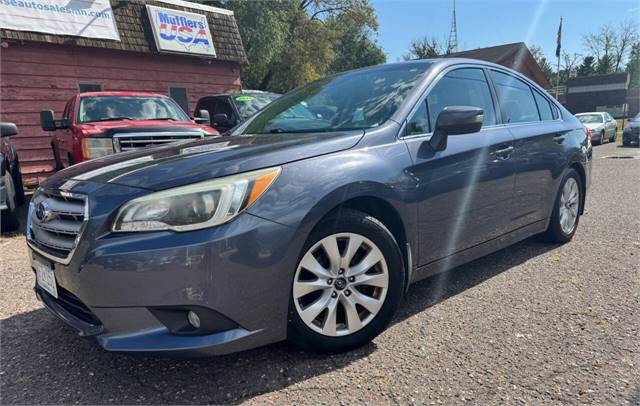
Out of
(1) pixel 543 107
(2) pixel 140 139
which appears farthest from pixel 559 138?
(2) pixel 140 139

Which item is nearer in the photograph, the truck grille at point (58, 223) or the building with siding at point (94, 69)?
the truck grille at point (58, 223)

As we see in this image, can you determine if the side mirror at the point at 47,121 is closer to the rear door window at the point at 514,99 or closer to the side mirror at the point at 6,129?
the side mirror at the point at 6,129

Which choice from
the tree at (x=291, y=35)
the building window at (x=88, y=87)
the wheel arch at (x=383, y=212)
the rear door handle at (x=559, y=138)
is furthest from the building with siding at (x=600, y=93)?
the wheel arch at (x=383, y=212)

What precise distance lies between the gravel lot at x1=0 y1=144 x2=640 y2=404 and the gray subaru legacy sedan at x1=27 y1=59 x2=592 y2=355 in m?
0.24

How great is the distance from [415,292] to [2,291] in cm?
324

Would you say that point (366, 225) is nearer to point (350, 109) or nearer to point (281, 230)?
point (281, 230)

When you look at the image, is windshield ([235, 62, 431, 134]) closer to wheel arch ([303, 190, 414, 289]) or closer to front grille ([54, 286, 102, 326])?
wheel arch ([303, 190, 414, 289])

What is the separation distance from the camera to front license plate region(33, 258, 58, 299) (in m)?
2.28

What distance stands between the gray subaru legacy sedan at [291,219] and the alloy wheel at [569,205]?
3.36ft

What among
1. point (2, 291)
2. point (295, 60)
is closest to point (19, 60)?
point (2, 291)

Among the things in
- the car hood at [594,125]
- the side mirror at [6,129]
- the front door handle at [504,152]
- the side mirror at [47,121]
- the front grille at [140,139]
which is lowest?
the car hood at [594,125]

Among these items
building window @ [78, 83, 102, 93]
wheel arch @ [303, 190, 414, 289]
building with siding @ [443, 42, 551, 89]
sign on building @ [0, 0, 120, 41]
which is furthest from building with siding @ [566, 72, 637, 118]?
wheel arch @ [303, 190, 414, 289]

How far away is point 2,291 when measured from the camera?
11.8ft

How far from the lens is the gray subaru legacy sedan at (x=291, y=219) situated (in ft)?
6.49
